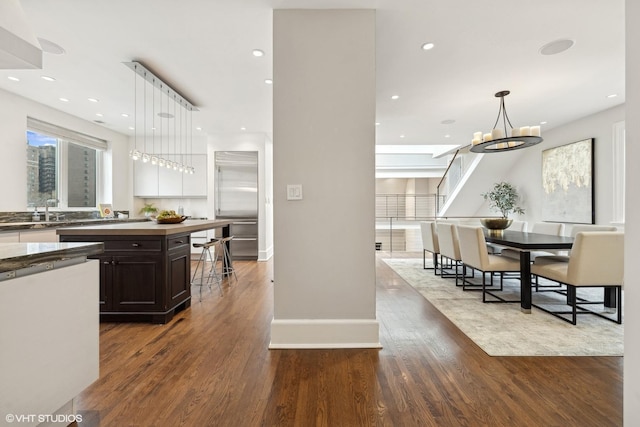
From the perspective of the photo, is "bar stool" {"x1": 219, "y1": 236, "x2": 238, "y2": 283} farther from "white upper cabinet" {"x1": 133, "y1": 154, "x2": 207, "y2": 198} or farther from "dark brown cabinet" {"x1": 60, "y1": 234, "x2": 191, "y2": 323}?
"white upper cabinet" {"x1": 133, "y1": 154, "x2": 207, "y2": 198}

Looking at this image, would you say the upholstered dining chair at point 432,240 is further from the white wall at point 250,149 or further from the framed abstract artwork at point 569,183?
the white wall at point 250,149

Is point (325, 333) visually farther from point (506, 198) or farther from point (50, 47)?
point (506, 198)

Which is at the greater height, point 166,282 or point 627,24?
point 627,24

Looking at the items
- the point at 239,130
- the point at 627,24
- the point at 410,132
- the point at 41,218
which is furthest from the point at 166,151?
the point at 627,24

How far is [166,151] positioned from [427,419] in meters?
6.81

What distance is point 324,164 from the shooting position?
2311mm

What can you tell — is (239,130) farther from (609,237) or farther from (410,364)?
(609,237)

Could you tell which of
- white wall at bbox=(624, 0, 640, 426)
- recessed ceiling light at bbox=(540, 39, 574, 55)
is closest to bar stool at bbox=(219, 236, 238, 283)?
white wall at bbox=(624, 0, 640, 426)

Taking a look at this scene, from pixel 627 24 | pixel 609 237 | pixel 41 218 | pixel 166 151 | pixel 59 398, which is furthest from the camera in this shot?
pixel 166 151

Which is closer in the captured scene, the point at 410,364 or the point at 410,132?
the point at 410,364

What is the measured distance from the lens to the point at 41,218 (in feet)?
14.7

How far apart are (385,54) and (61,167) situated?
5.54 meters

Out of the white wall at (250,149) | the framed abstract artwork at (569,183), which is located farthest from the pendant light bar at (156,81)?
the framed abstract artwork at (569,183)

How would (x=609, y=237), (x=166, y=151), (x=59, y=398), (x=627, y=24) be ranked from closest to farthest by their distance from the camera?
1. (x=627, y=24)
2. (x=59, y=398)
3. (x=609, y=237)
4. (x=166, y=151)
